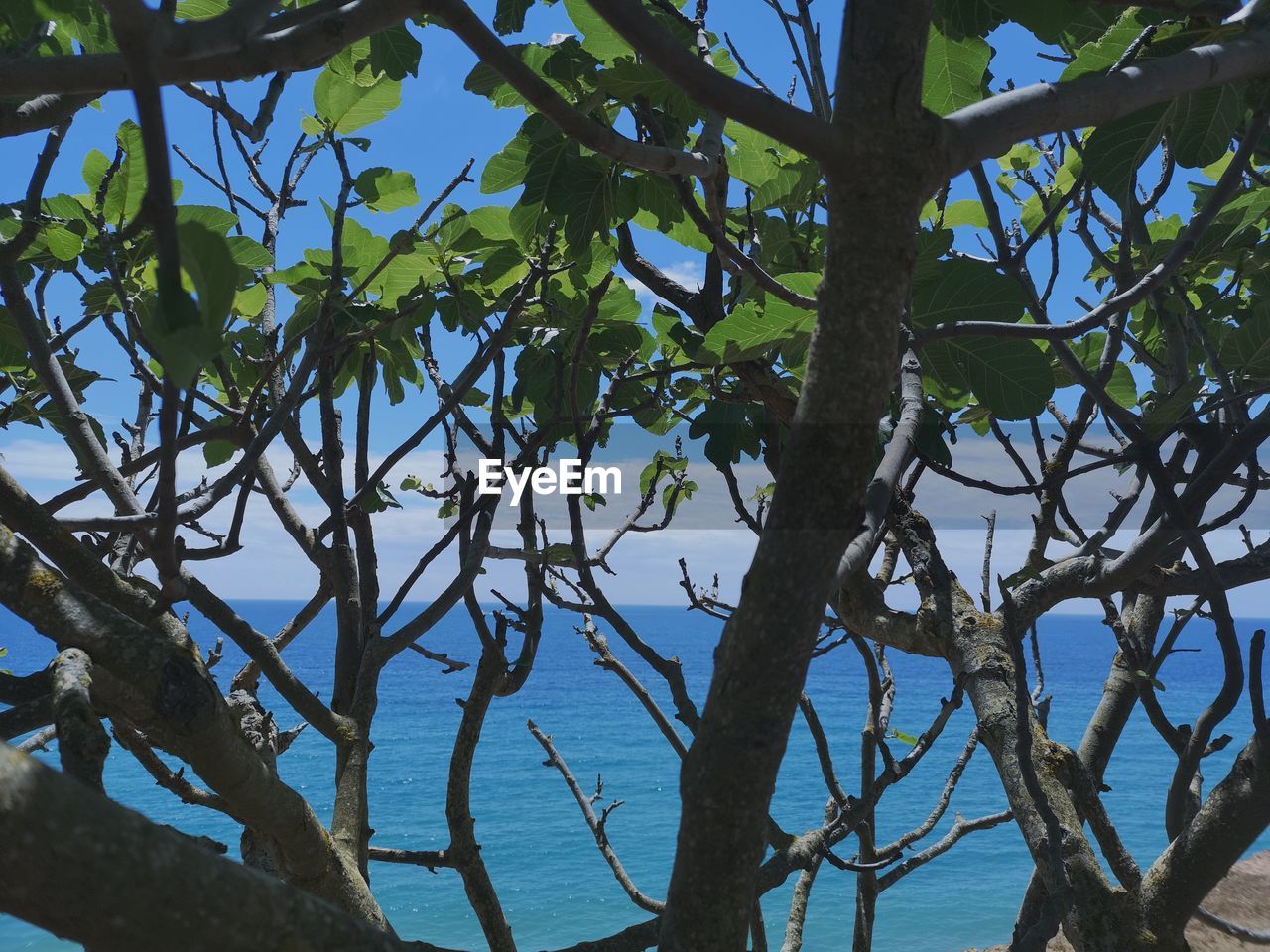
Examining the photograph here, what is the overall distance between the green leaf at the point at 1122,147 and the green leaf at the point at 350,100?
1349 mm

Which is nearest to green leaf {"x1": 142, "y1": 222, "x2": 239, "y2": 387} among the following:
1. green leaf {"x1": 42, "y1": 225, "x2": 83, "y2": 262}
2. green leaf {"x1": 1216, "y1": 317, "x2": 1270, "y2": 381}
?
green leaf {"x1": 42, "y1": 225, "x2": 83, "y2": 262}

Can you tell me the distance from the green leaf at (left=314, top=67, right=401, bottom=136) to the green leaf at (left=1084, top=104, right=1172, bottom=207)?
1349 mm

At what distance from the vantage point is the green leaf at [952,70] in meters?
1.36

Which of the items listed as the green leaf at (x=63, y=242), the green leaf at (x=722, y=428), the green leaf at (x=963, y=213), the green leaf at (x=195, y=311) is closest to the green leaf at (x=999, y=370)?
the green leaf at (x=722, y=428)

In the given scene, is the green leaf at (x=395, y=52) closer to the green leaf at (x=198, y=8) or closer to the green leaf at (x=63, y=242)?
the green leaf at (x=198, y=8)

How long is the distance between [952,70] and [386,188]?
1264 millimetres

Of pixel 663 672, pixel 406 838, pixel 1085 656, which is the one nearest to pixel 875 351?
pixel 663 672

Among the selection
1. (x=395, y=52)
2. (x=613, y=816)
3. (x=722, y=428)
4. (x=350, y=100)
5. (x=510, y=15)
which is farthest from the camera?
(x=613, y=816)

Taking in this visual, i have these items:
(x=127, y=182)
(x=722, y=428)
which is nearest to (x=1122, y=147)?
(x=722, y=428)

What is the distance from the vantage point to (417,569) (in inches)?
84.7

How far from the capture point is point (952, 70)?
4.53ft

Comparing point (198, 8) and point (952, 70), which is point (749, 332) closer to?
point (952, 70)

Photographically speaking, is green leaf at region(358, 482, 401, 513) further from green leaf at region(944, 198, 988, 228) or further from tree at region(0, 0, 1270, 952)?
green leaf at region(944, 198, 988, 228)

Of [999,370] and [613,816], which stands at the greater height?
[613,816]
